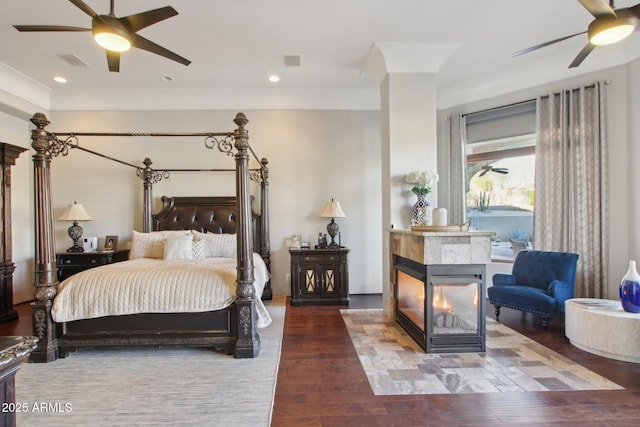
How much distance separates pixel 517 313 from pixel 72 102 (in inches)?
296

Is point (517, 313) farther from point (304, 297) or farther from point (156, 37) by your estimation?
point (156, 37)

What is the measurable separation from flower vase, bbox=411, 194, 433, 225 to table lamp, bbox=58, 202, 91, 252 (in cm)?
487

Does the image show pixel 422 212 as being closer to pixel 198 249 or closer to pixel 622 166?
pixel 622 166

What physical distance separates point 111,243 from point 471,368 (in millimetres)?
5193

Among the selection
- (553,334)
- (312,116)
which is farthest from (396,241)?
(312,116)

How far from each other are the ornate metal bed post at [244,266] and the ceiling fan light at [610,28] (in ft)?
9.65

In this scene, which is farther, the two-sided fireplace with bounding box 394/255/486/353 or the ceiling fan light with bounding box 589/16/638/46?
the two-sided fireplace with bounding box 394/255/486/353

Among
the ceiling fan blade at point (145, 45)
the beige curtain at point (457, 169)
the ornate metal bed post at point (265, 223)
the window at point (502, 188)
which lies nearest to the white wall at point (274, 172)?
the beige curtain at point (457, 169)

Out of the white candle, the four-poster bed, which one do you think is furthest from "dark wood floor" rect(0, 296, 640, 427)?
the white candle

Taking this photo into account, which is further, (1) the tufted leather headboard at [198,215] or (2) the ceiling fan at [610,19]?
(1) the tufted leather headboard at [198,215]

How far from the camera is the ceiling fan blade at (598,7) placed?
2.20m

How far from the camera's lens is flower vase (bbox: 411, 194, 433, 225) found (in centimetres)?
381

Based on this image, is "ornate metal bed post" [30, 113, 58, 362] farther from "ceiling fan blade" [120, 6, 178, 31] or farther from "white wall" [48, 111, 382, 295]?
"white wall" [48, 111, 382, 295]

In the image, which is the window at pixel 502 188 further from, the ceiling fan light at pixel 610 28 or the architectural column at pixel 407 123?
the ceiling fan light at pixel 610 28
